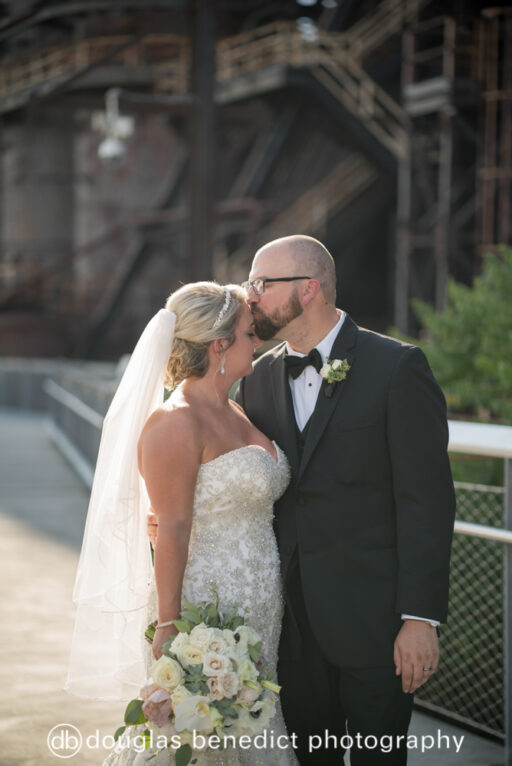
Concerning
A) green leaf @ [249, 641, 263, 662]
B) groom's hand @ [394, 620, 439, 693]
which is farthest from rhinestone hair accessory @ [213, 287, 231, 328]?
groom's hand @ [394, 620, 439, 693]

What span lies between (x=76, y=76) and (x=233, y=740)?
8.00 m

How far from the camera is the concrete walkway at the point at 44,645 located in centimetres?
471

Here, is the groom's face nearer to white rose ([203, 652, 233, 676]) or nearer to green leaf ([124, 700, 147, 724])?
white rose ([203, 652, 233, 676])

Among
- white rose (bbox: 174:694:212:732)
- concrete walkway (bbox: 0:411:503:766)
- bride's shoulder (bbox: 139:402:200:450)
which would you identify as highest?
bride's shoulder (bbox: 139:402:200:450)

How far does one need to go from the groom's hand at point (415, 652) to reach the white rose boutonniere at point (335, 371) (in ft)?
2.83

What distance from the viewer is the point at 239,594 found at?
362 centimetres

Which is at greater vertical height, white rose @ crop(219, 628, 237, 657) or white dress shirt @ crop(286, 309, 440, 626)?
white dress shirt @ crop(286, 309, 440, 626)

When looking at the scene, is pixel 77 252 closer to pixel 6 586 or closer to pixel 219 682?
pixel 6 586

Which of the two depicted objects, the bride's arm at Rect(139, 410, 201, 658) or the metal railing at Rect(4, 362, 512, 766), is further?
the metal railing at Rect(4, 362, 512, 766)

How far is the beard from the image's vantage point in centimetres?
360

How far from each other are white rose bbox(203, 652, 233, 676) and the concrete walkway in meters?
1.77

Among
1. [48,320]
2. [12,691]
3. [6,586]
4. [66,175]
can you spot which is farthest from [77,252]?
[12,691]

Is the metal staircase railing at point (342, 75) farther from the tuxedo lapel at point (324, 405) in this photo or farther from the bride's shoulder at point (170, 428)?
the bride's shoulder at point (170, 428)

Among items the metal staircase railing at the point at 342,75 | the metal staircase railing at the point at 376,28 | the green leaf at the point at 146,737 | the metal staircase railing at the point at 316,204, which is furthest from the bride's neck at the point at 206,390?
the metal staircase railing at the point at 376,28
